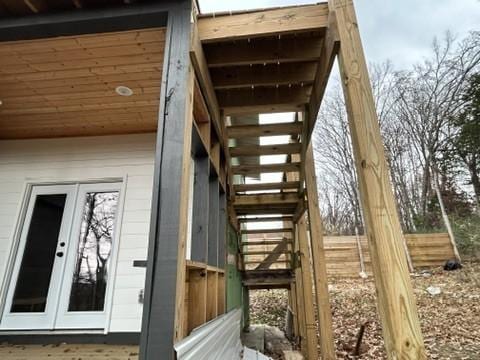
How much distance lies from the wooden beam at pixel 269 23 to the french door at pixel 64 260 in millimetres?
2576

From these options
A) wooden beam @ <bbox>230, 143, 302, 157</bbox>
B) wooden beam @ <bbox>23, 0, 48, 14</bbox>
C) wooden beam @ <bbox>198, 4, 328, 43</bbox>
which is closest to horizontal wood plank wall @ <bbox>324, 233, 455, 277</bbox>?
wooden beam @ <bbox>230, 143, 302, 157</bbox>

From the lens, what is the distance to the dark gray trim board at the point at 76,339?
3131mm

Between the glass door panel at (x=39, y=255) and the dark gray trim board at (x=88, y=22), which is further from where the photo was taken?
the glass door panel at (x=39, y=255)

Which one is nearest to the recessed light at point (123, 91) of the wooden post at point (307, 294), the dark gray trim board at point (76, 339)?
the dark gray trim board at point (76, 339)

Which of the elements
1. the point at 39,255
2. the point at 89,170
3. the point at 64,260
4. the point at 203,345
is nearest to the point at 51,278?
the point at 64,260

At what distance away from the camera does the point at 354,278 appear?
8.12 m

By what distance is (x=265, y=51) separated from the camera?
85.4 inches

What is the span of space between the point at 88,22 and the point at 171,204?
140 centimetres

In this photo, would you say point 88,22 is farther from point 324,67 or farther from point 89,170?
point 89,170

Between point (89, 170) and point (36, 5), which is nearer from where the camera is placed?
point (36, 5)

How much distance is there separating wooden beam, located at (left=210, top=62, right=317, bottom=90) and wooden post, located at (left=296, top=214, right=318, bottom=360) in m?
2.77

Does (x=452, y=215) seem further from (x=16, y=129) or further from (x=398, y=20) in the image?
(x=16, y=129)

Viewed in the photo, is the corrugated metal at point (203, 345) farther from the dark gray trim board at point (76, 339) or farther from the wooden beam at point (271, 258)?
the wooden beam at point (271, 258)

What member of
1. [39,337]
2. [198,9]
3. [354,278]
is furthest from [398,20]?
[39,337]
